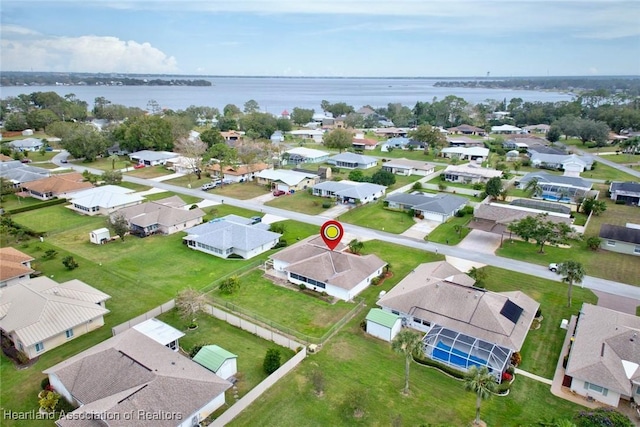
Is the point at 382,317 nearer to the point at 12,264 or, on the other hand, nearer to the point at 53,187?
the point at 12,264

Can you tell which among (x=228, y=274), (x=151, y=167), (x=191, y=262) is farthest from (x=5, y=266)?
(x=151, y=167)

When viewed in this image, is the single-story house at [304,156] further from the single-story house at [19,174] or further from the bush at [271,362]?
the bush at [271,362]

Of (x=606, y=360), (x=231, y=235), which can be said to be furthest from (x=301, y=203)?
(x=606, y=360)

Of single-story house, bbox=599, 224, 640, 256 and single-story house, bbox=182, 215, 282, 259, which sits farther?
single-story house, bbox=599, 224, 640, 256

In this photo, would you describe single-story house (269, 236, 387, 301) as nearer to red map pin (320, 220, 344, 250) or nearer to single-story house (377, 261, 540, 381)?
red map pin (320, 220, 344, 250)

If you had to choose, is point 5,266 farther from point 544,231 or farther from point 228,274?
point 544,231

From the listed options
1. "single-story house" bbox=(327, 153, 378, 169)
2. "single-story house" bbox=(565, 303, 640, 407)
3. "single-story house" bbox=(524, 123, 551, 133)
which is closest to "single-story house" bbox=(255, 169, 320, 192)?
"single-story house" bbox=(327, 153, 378, 169)
